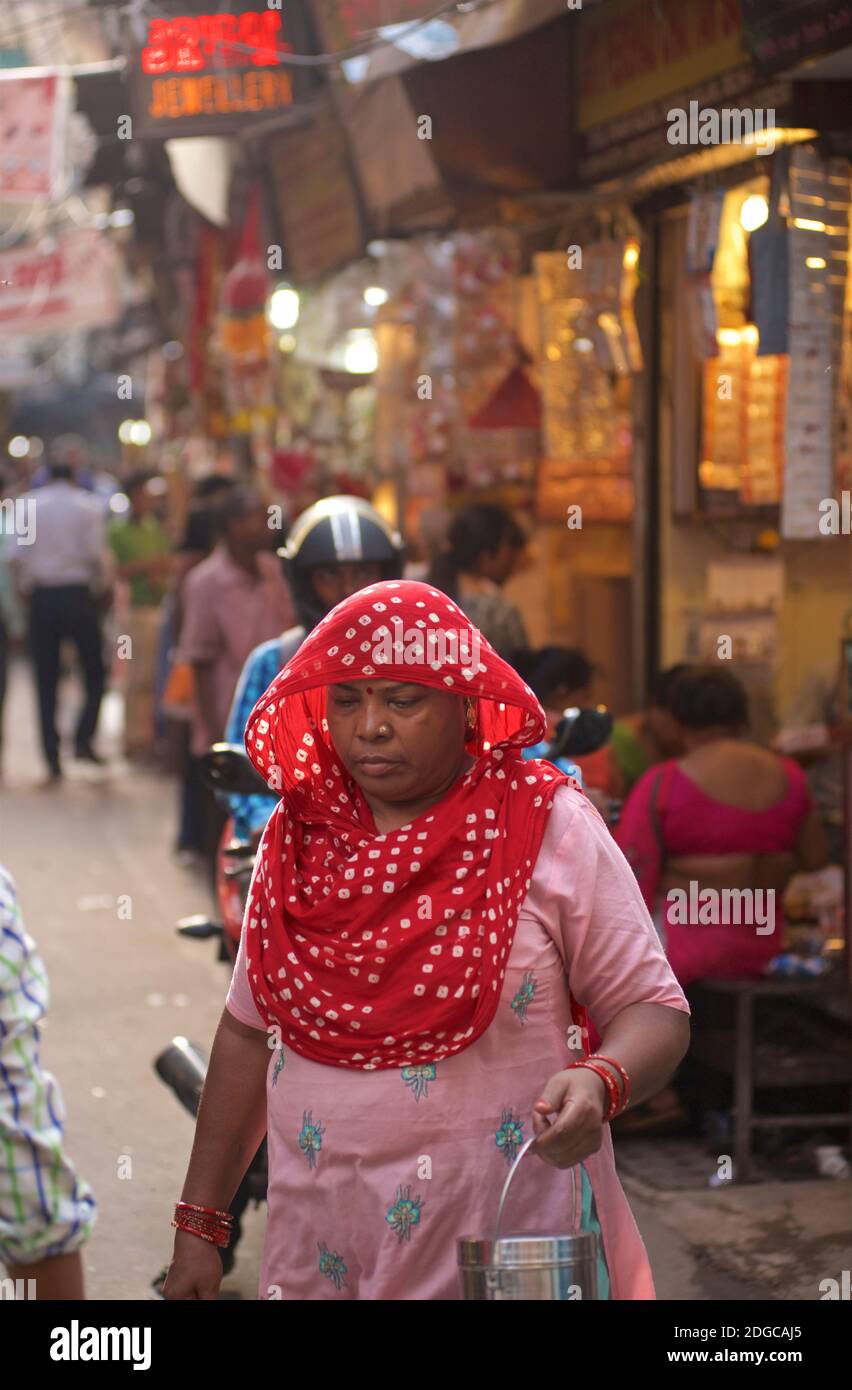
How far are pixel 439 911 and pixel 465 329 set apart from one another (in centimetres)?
708

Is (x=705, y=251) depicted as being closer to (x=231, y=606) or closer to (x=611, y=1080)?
(x=231, y=606)

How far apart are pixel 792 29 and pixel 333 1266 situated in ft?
13.4

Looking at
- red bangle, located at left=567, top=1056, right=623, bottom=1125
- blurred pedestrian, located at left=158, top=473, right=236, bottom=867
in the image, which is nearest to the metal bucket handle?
red bangle, located at left=567, top=1056, right=623, bottom=1125

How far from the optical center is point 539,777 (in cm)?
274

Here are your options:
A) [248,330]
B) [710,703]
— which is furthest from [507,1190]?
[248,330]

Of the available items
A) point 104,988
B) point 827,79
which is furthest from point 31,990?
point 104,988

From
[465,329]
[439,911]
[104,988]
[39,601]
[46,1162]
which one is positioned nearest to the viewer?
[439,911]

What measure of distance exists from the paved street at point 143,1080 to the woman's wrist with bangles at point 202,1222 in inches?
80.4

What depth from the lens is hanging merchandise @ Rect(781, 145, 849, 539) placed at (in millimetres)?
6160

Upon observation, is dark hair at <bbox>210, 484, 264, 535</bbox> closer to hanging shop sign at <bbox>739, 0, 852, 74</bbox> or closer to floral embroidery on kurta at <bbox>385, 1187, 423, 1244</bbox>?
hanging shop sign at <bbox>739, 0, 852, 74</bbox>

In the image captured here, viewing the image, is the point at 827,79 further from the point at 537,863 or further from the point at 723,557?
the point at 537,863

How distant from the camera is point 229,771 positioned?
4539 millimetres
